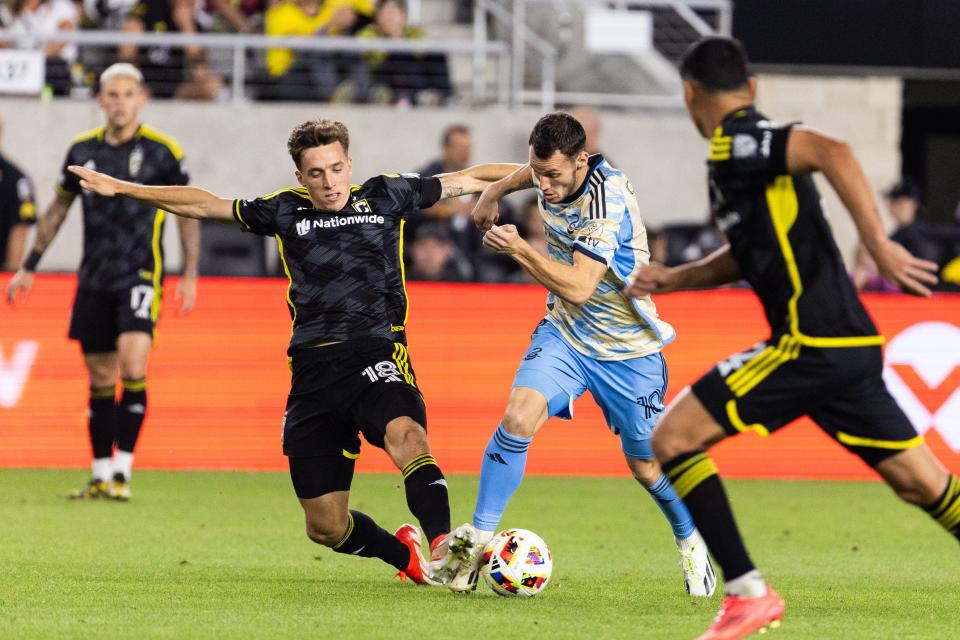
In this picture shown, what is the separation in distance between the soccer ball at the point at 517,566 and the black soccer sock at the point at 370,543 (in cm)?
51

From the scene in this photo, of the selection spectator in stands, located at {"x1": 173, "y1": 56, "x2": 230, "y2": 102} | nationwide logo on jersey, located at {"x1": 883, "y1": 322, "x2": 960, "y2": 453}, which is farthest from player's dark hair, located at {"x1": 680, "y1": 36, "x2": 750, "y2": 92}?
spectator in stands, located at {"x1": 173, "y1": 56, "x2": 230, "y2": 102}

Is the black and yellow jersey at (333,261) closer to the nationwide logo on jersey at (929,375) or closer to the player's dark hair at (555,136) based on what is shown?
the player's dark hair at (555,136)

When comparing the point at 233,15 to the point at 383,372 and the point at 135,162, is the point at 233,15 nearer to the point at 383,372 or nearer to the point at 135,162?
the point at 135,162

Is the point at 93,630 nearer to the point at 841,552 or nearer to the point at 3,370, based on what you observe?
the point at 841,552

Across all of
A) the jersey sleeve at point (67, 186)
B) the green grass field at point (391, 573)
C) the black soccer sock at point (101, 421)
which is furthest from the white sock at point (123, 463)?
the jersey sleeve at point (67, 186)

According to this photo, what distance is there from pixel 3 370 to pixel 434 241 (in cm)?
372

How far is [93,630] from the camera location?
592 cm

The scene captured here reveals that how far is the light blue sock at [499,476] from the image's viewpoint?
7137mm

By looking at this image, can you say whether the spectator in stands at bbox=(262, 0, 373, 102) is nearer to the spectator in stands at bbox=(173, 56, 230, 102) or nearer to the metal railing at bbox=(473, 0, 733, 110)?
the spectator in stands at bbox=(173, 56, 230, 102)

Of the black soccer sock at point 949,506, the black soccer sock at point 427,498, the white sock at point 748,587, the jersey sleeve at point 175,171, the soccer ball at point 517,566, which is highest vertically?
the jersey sleeve at point 175,171

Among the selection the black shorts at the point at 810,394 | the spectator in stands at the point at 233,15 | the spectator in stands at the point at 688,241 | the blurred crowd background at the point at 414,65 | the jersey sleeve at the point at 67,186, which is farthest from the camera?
the spectator in stands at the point at 233,15

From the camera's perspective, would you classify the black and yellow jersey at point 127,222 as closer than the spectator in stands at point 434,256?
Yes

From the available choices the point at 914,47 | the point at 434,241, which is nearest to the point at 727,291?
the point at 434,241

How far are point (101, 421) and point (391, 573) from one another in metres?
3.71
